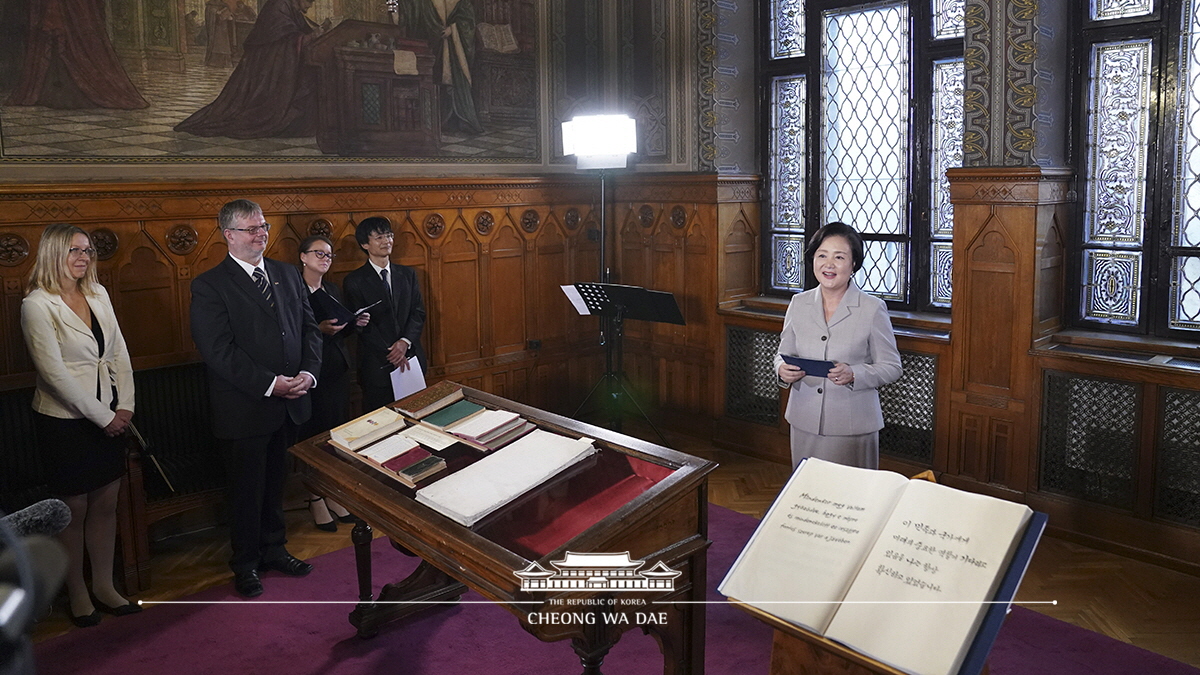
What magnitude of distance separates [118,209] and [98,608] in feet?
7.04

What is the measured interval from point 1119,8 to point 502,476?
4606 mm

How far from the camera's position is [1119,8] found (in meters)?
5.23

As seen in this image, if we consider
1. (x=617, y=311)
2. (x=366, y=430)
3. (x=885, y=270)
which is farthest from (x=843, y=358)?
(x=885, y=270)

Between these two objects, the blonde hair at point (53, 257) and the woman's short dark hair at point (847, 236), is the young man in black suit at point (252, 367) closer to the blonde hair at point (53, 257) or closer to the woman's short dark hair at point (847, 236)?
the blonde hair at point (53, 257)

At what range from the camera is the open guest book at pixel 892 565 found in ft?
5.97

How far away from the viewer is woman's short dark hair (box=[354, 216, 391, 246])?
5.62 metres

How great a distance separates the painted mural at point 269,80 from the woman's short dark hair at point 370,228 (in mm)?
699

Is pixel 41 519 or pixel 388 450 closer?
pixel 41 519

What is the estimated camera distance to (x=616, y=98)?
292 inches

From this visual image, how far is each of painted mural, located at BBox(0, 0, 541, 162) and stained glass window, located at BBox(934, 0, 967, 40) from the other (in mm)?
2902

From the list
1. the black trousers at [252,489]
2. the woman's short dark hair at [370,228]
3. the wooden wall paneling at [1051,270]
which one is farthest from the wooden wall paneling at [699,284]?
the black trousers at [252,489]

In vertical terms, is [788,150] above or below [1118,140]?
above

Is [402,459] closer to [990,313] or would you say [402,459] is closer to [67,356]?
[67,356]

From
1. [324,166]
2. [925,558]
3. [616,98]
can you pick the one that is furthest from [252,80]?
[925,558]
